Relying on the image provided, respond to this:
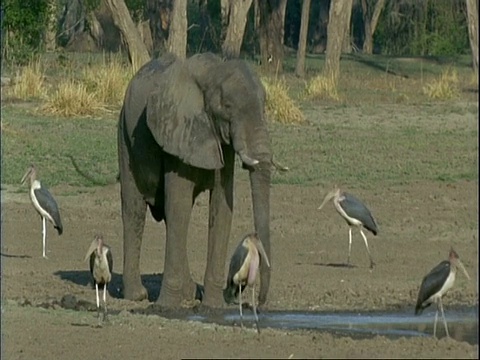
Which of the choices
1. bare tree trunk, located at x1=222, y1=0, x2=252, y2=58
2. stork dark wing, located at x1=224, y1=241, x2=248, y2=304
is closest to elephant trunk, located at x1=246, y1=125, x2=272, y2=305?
stork dark wing, located at x1=224, y1=241, x2=248, y2=304

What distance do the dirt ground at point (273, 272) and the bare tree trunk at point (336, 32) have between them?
13582 millimetres

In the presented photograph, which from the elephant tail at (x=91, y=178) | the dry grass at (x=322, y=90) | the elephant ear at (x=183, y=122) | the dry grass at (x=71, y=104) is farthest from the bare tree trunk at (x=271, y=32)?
the elephant ear at (x=183, y=122)

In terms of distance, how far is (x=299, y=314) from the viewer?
464 inches

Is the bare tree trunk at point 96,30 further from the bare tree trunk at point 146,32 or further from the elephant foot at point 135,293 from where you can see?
the elephant foot at point 135,293

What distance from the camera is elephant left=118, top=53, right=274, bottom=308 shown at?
11.4 m

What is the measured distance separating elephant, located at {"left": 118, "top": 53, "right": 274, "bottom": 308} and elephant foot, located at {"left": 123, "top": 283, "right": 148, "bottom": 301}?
0.01 meters

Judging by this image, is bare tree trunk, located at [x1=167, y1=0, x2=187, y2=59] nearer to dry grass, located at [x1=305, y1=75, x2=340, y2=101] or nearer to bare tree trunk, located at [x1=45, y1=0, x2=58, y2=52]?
dry grass, located at [x1=305, y1=75, x2=340, y2=101]

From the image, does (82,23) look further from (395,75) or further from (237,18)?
(237,18)

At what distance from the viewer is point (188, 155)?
Answer: 11.8 meters

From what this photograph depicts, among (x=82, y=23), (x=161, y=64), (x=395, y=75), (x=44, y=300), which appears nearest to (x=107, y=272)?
(x=44, y=300)

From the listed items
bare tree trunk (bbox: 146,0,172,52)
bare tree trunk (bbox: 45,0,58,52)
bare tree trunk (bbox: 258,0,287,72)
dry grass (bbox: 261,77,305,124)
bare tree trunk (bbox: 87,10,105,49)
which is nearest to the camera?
dry grass (bbox: 261,77,305,124)

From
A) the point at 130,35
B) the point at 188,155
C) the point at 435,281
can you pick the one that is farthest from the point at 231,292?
the point at 130,35

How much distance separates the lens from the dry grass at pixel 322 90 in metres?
27.2

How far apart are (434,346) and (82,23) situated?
45194 millimetres
